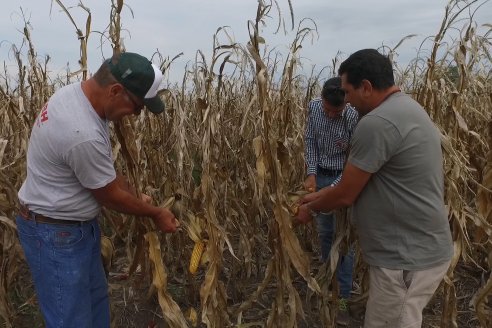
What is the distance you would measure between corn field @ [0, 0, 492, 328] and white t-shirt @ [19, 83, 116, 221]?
0.30 m

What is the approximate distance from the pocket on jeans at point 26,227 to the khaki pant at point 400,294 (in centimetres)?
159

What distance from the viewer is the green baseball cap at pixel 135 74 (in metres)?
2.11

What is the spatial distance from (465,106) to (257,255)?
1.95 m

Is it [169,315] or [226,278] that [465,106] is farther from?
[169,315]

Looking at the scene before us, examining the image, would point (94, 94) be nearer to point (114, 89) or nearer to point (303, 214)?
point (114, 89)

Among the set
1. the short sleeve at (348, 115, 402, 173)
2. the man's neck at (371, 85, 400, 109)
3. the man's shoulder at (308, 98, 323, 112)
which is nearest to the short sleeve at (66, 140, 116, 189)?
the short sleeve at (348, 115, 402, 173)

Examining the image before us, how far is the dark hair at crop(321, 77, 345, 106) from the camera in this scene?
329 cm

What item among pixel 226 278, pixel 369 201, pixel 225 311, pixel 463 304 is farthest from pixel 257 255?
pixel 369 201

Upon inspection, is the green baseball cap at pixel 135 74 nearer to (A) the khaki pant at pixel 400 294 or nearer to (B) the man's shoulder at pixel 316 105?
(A) the khaki pant at pixel 400 294

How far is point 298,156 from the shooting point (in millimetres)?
4121

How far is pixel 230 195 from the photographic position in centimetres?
336

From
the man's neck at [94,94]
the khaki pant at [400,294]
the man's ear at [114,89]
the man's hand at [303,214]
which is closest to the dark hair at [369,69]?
the man's hand at [303,214]

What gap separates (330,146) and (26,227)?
79.8 inches

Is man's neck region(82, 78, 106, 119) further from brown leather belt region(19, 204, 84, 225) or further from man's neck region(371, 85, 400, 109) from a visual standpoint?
man's neck region(371, 85, 400, 109)
